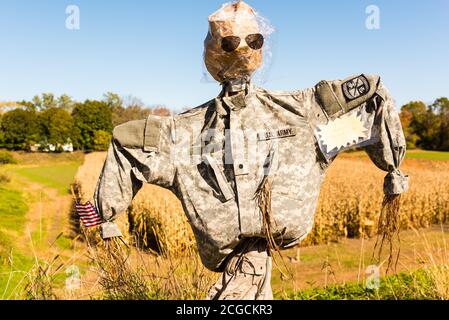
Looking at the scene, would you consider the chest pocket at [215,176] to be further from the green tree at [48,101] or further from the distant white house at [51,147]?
the green tree at [48,101]

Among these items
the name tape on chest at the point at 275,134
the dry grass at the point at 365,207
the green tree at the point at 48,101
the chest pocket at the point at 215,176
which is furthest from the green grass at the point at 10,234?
the green tree at the point at 48,101

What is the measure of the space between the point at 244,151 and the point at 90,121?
36.7 m

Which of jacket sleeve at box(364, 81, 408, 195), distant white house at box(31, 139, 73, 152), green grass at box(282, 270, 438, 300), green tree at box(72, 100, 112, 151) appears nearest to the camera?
jacket sleeve at box(364, 81, 408, 195)

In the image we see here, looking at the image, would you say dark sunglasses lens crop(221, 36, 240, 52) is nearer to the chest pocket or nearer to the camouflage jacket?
the camouflage jacket

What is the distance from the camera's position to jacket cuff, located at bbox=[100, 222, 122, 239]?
210 cm

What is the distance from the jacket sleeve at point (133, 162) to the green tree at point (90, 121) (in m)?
36.0

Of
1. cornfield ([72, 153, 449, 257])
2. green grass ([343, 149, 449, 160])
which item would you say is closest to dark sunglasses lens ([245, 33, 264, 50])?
cornfield ([72, 153, 449, 257])

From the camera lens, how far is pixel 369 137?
2.10 m

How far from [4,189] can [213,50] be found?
17257 mm

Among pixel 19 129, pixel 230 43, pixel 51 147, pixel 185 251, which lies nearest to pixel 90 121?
pixel 51 147

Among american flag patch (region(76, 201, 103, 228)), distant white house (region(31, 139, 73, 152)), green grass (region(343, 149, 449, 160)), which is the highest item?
distant white house (region(31, 139, 73, 152))

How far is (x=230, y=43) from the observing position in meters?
1.99

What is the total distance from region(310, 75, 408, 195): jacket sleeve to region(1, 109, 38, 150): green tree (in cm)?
3880
